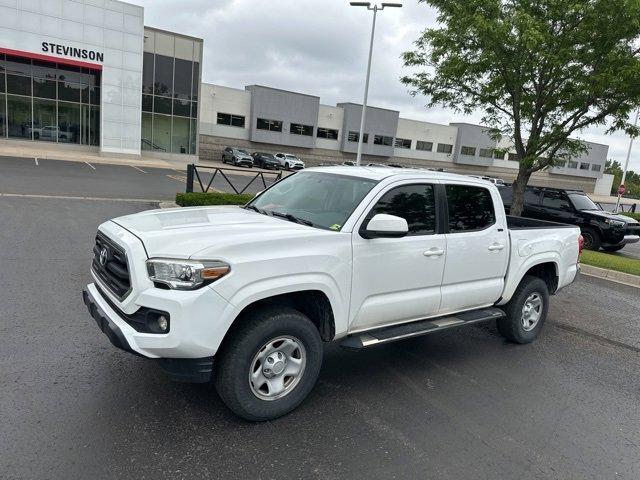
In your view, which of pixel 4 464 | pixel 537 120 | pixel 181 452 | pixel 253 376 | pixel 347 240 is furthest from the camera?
pixel 537 120

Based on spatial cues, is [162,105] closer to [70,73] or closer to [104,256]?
[70,73]

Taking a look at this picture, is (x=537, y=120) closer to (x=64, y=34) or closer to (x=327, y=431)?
(x=327, y=431)

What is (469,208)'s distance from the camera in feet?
15.6

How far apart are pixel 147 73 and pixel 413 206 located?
118ft

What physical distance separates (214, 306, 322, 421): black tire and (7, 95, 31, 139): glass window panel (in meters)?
36.5

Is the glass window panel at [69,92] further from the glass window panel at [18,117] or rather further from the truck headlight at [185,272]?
the truck headlight at [185,272]

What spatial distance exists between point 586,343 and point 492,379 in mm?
2045

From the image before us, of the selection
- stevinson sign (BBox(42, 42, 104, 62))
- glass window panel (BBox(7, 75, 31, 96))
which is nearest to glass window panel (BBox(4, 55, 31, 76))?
glass window panel (BBox(7, 75, 31, 96))

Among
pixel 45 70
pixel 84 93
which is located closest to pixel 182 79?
pixel 84 93

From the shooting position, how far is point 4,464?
2730 mm

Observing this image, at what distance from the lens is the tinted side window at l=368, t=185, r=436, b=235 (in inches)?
162

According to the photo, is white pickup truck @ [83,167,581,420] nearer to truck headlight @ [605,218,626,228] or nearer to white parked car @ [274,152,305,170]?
truck headlight @ [605,218,626,228]

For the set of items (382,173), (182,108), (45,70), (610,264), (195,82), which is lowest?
(610,264)

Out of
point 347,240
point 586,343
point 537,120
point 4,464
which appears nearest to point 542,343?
point 586,343
